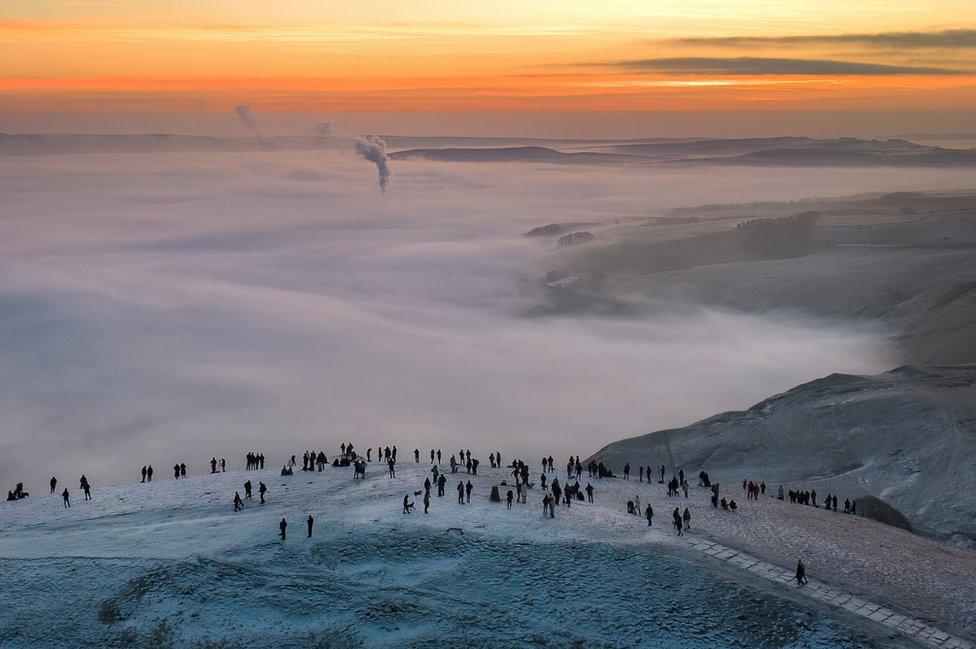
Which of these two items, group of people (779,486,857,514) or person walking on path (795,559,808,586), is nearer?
person walking on path (795,559,808,586)

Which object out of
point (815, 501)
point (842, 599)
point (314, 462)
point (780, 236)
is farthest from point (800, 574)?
point (780, 236)

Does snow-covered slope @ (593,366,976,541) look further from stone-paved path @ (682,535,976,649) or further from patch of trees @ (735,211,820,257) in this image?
patch of trees @ (735,211,820,257)

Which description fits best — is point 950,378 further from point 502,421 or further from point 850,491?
point 502,421

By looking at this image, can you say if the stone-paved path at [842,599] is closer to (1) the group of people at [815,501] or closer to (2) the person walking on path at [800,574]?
(2) the person walking on path at [800,574]

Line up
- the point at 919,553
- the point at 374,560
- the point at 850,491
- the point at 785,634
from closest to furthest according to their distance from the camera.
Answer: the point at 785,634 → the point at 374,560 → the point at 919,553 → the point at 850,491

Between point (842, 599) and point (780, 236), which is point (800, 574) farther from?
point (780, 236)

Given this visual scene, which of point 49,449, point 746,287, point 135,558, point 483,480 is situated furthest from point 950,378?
point 49,449

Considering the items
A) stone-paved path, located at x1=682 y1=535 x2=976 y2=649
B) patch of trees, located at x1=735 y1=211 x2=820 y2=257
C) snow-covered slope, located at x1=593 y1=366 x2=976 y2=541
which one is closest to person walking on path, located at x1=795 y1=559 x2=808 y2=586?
stone-paved path, located at x1=682 y1=535 x2=976 y2=649
